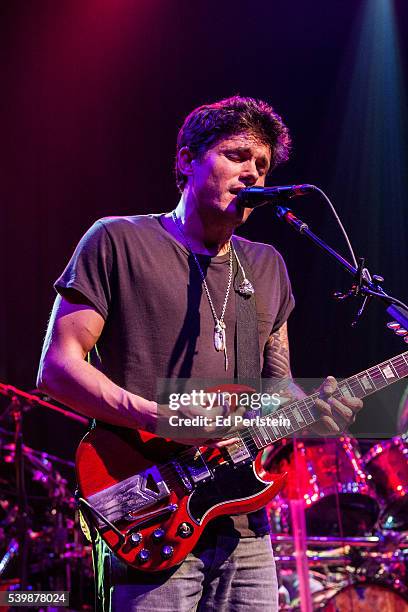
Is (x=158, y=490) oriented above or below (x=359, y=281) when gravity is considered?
below

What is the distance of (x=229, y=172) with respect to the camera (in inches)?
110

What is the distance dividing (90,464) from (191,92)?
14.8 feet

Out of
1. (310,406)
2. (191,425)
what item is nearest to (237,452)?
(191,425)

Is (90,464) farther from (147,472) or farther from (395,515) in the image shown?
(395,515)

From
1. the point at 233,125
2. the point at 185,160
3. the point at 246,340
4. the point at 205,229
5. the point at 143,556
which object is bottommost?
the point at 143,556

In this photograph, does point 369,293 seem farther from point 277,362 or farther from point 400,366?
point 277,362

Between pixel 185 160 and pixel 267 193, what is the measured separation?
587 mm

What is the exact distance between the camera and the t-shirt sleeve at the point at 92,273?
2424 millimetres

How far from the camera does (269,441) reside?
102 inches

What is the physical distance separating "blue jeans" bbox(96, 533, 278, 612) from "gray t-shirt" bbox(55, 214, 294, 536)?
0.28ft

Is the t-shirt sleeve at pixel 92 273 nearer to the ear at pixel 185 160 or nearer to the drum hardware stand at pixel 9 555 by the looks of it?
the ear at pixel 185 160

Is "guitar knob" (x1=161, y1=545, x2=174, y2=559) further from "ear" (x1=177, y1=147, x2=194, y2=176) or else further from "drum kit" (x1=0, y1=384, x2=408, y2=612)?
"drum kit" (x1=0, y1=384, x2=408, y2=612)

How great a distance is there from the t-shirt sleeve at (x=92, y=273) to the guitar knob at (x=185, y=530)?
0.75 m

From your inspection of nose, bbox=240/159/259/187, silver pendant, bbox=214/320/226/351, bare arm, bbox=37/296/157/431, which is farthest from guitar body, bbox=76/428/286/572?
nose, bbox=240/159/259/187
